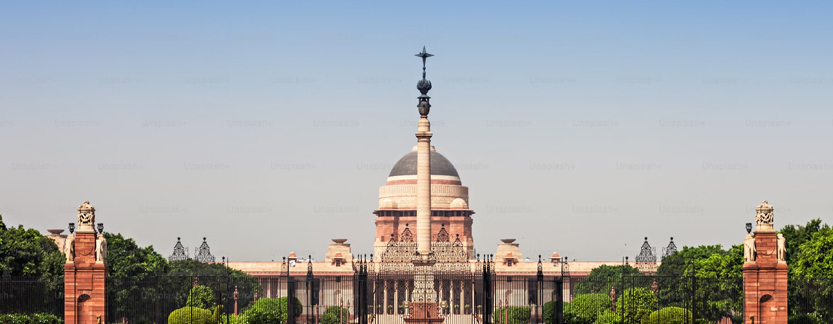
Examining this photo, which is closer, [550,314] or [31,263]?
[31,263]

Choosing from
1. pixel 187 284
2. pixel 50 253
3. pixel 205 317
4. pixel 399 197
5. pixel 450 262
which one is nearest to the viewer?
pixel 205 317

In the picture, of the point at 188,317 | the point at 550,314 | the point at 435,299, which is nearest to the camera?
the point at 188,317

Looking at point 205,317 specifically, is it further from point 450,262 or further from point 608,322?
point 450,262

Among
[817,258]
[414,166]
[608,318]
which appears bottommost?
[608,318]

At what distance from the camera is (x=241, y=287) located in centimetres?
8238

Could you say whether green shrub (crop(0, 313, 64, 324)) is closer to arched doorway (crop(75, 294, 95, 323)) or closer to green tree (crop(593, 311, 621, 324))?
arched doorway (crop(75, 294, 95, 323))

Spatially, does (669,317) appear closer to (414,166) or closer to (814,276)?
(814,276)

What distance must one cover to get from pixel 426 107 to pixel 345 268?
103 ft

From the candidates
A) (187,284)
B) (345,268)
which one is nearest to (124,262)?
(187,284)

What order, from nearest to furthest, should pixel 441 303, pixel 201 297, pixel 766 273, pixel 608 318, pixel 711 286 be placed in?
pixel 766 273 < pixel 608 318 < pixel 711 286 < pixel 201 297 < pixel 441 303

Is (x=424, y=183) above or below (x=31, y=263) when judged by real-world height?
above

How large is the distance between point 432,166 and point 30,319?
3555 inches

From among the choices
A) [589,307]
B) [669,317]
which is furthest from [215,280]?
Result: [669,317]

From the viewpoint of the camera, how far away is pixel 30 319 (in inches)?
1784
